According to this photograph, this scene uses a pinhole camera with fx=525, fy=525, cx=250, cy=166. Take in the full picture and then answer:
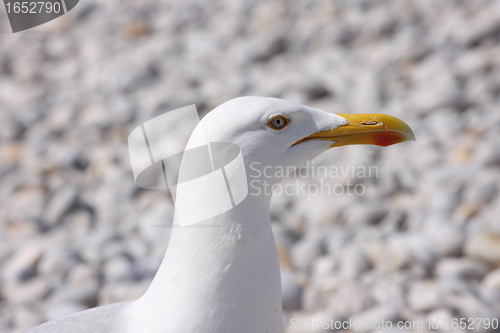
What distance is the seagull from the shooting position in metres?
1.67

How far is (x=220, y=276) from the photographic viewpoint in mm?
1670

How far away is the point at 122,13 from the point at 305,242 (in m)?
4.38

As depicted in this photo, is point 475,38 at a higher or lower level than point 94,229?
higher

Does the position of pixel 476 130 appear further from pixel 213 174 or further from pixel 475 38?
pixel 213 174

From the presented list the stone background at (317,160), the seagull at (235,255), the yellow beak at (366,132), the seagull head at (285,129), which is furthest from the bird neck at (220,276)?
the stone background at (317,160)

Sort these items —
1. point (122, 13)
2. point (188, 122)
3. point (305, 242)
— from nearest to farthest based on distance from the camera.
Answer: point (305, 242)
point (188, 122)
point (122, 13)

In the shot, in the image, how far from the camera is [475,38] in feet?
16.5

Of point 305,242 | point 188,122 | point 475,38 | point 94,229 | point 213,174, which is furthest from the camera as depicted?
point 475,38

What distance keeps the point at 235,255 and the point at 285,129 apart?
457 mm

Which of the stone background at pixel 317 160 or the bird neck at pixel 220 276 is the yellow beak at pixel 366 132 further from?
the stone background at pixel 317 160

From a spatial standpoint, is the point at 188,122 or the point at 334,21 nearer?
the point at 188,122

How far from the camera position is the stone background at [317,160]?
294cm

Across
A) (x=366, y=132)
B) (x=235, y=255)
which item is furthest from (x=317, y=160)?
(x=235, y=255)

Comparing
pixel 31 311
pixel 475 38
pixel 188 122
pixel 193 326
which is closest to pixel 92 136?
pixel 188 122
